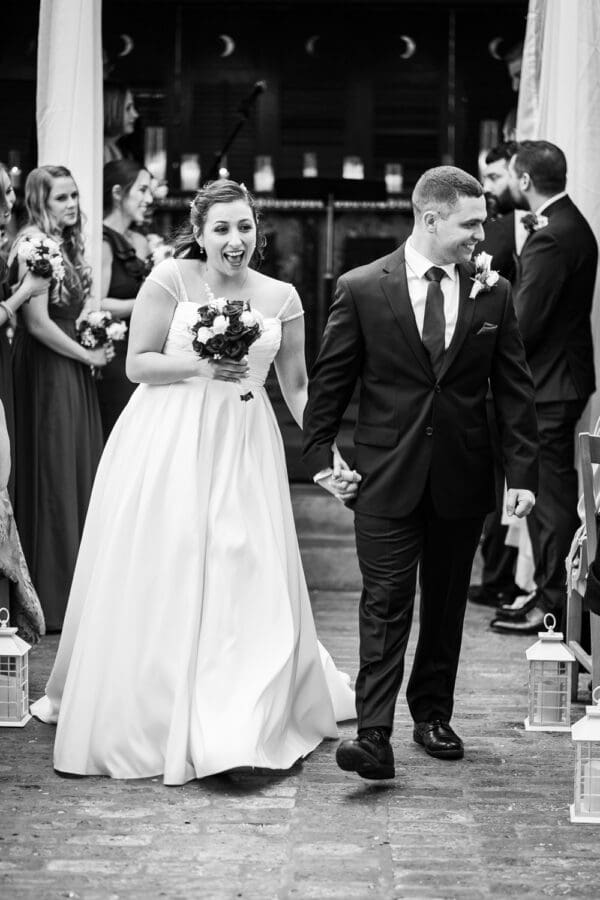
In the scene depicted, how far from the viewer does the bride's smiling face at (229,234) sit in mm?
4551

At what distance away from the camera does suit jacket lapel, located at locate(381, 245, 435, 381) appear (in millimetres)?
4203

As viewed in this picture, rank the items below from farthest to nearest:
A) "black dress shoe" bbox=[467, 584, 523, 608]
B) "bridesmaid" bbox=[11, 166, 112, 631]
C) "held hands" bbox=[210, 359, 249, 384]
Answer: "black dress shoe" bbox=[467, 584, 523, 608] → "bridesmaid" bbox=[11, 166, 112, 631] → "held hands" bbox=[210, 359, 249, 384]

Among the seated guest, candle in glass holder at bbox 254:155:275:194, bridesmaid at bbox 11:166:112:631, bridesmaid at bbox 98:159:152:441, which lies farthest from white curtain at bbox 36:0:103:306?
candle in glass holder at bbox 254:155:275:194

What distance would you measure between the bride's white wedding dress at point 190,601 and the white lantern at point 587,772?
91cm

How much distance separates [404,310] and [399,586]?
0.82m

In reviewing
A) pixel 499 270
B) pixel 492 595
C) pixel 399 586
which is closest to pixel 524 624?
pixel 492 595

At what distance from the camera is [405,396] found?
423 cm

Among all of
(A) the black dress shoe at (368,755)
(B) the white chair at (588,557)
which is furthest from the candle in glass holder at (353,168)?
(A) the black dress shoe at (368,755)

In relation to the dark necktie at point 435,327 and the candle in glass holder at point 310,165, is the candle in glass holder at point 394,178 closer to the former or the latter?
the candle in glass holder at point 310,165

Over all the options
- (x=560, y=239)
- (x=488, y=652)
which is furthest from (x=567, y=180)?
(x=488, y=652)

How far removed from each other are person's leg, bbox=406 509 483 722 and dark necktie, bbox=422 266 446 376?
476 millimetres

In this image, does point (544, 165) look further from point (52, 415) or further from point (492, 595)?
point (52, 415)

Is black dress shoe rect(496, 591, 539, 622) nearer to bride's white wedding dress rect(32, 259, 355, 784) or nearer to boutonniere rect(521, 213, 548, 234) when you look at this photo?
boutonniere rect(521, 213, 548, 234)

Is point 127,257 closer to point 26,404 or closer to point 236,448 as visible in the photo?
point 26,404
